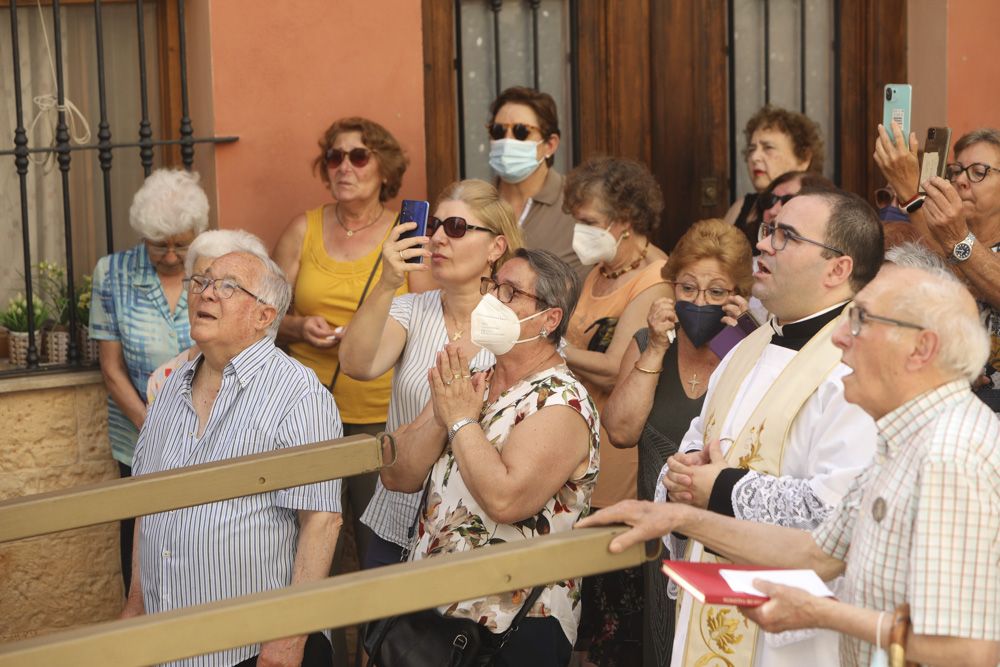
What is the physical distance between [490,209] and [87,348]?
187 cm

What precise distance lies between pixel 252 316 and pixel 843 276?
1549 millimetres

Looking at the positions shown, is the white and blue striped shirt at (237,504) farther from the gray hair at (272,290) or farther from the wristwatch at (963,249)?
the wristwatch at (963,249)

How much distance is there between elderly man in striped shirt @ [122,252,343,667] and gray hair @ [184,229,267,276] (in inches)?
17.7

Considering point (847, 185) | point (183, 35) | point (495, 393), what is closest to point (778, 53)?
point (847, 185)

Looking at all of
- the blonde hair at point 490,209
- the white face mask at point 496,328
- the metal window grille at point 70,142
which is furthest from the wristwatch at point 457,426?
the metal window grille at point 70,142

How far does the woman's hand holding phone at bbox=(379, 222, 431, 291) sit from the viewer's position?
4.14m

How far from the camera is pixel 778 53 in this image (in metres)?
6.33

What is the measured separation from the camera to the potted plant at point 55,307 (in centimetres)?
522

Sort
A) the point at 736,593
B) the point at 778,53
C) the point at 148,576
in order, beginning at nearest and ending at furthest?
the point at 736,593 → the point at 148,576 → the point at 778,53

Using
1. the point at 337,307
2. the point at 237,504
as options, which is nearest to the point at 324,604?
the point at 237,504

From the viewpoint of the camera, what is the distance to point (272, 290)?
12.6 ft

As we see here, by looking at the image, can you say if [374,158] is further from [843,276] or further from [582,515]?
[843,276]

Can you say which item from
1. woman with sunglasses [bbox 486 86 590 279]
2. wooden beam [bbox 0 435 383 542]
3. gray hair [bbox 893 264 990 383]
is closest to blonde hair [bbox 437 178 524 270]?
woman with sunglasses [bbox 486 86 590 279]

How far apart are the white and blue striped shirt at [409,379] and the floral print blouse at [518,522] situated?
45 cm
